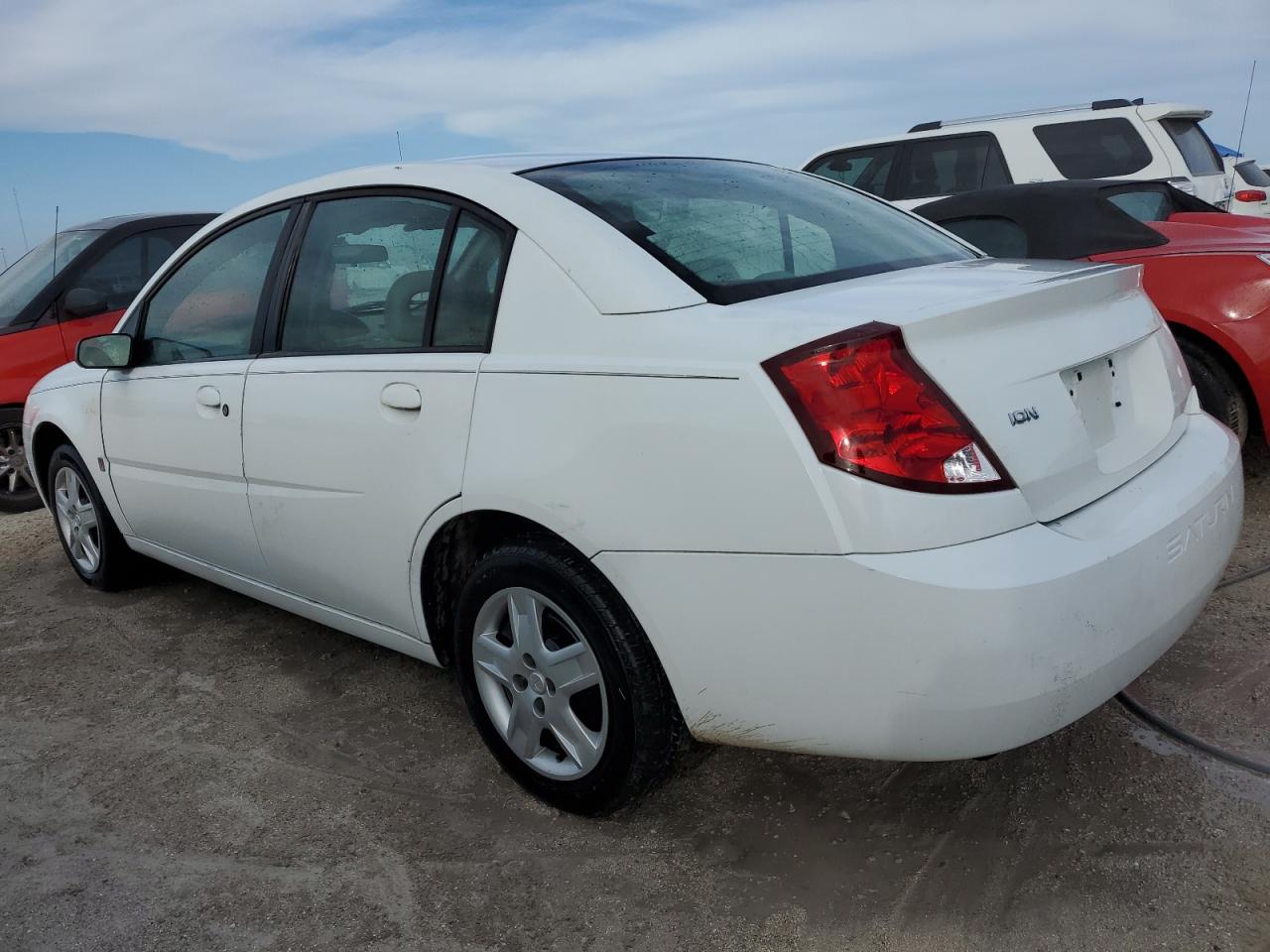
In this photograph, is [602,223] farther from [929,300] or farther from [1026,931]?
[1026,931]

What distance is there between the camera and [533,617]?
2584 mm

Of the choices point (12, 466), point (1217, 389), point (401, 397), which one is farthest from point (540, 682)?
point (12, 466)

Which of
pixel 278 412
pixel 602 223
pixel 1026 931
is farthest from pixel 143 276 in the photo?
pixel 1026 931

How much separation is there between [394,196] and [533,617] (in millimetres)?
1251

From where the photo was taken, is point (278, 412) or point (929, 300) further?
point (278, 412)

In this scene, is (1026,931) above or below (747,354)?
below

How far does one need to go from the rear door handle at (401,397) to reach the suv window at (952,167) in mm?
7591

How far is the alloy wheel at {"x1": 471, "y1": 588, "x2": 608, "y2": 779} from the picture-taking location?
2535mm

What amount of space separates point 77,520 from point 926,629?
156 inches

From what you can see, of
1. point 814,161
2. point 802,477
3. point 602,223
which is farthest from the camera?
point 814,161

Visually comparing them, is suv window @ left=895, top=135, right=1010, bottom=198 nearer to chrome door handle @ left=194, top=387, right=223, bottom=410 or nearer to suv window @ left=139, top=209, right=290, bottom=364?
suv window @ left=139, top=209, right=290, bottom=364

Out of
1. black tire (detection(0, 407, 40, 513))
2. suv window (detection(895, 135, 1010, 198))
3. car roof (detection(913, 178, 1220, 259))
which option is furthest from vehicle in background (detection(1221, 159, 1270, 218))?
black tire (detection(0, 407, 40, 513))

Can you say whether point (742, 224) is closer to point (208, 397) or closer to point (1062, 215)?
point (208, 397)

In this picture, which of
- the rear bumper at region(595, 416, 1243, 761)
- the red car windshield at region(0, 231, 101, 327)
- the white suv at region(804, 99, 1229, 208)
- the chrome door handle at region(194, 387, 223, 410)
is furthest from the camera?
the white suv at region(804, 99, 1229, 208)
